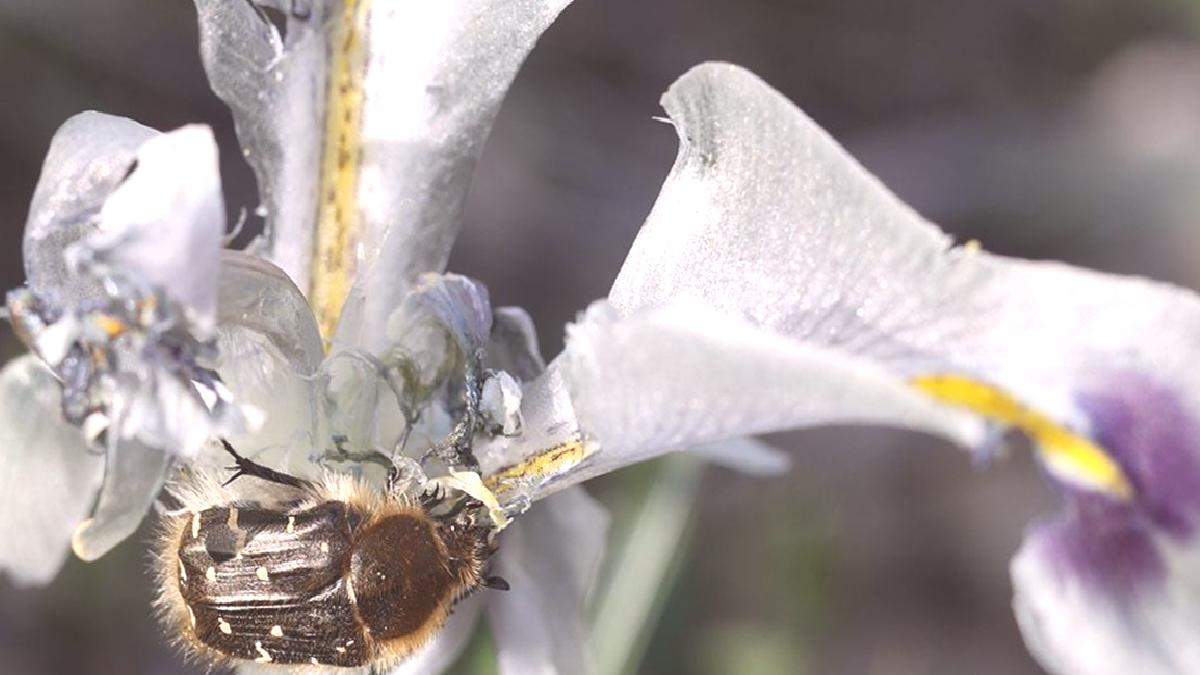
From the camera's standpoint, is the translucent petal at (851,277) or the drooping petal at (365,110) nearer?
the translucent petal at (851,277)

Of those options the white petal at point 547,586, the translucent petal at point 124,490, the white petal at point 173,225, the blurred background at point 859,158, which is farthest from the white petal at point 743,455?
the blurred background at point 859,158

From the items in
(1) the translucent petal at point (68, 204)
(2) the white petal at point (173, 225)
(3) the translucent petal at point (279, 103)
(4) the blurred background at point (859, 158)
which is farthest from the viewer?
(4) the blurred background at point (859, 158)

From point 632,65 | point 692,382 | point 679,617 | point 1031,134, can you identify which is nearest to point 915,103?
point 1031,134

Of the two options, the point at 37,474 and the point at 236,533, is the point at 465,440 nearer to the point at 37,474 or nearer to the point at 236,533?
the point at 236,533

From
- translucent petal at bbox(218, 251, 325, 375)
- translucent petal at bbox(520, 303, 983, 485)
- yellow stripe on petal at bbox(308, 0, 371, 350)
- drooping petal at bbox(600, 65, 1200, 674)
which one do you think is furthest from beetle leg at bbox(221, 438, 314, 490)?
drooping petal at bbox(600, 65, 1200, 674)

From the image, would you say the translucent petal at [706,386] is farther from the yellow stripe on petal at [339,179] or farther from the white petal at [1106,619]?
the yellow stripe on petal at [339,179]

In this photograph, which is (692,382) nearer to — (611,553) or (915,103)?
(611,553)

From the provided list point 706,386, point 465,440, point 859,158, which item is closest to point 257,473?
point 465,440

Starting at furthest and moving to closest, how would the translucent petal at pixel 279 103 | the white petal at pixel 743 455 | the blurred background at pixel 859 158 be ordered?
the blurred background at pixel 859 158
the white petal at pixel 743 455
the translucent petal at pixel 279 103
